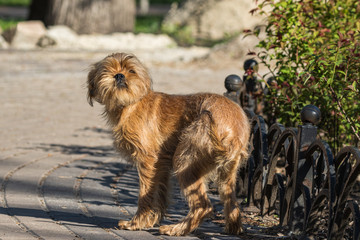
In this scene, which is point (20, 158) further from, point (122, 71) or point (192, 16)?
point (192, 16)

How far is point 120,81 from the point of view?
464cm

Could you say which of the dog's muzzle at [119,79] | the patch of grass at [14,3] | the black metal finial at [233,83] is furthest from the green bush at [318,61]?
the patch of grass at [14,3]

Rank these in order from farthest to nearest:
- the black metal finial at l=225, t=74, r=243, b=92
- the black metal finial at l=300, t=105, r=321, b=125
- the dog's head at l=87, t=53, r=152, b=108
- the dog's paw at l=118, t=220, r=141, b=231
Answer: the black metal finial at l=225, t=74, r=243, b=92 < the dog's paw at l=118, t=220, r=141, b=231 < the dog's head at l=87, t=53, r=152, b=108 < the black metal finial at l=300, t=105, r=321, b=125

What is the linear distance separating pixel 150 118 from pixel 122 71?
0.44 m

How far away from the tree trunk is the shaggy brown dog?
15828 mm

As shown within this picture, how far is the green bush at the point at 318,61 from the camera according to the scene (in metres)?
5.65

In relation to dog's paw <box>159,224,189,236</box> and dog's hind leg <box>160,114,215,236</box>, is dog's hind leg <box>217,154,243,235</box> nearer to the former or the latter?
dog's hind leg <box>160,114,215,236</box>

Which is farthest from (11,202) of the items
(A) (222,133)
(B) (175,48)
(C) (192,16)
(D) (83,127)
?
(C) (192,16)

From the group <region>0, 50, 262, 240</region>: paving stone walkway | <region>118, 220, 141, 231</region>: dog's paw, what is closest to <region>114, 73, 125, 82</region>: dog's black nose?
<region>0, 50, 262, 240</region>: paving stone walkway

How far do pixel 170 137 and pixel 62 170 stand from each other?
7.20ft

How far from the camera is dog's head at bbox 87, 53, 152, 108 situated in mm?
4691

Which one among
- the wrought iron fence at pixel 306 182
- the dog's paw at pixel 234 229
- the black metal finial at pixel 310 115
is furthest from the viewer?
the dog's paw at pixel 234 229

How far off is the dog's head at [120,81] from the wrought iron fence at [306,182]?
121 cm

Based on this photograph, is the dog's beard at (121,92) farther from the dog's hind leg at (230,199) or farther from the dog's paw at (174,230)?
the dog's paw at (174,230)
